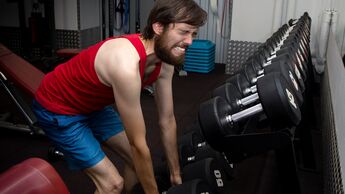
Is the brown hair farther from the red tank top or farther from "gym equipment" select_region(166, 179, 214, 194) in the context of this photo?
"gym equipment" select_region(166, 179, 214, 194)

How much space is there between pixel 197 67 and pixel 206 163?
141 inches

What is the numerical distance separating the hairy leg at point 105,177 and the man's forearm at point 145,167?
0.14 metres

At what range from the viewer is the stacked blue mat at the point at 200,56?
17.0 feet

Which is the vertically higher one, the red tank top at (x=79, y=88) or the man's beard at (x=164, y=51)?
the man's beard at (x=164, y=51)

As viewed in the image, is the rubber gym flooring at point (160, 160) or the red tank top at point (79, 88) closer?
the red tank top at point (79, 88)

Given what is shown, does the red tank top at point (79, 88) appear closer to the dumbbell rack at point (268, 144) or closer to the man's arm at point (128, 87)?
the man's arm at point (128, 87)

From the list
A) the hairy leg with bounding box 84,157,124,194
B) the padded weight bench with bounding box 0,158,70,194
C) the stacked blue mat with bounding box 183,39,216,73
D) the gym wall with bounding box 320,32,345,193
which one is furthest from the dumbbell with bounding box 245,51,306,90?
the stacked blue mat with bounding box 183,39,216,73

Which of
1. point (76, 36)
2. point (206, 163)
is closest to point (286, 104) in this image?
point (206, 163)

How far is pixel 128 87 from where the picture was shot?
4.51 ft

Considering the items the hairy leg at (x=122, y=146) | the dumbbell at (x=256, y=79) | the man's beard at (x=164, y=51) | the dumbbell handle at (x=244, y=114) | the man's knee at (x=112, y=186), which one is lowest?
the man's knee at (x=112, y=186)

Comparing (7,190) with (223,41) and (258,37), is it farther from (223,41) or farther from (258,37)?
(223,41)

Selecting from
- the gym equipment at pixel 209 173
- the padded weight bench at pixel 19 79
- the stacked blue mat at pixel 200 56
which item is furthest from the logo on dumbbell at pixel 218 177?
the stacked blue mat at pixel 200 56

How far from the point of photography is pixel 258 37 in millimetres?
4844

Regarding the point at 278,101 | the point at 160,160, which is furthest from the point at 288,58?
the point at 160,160
